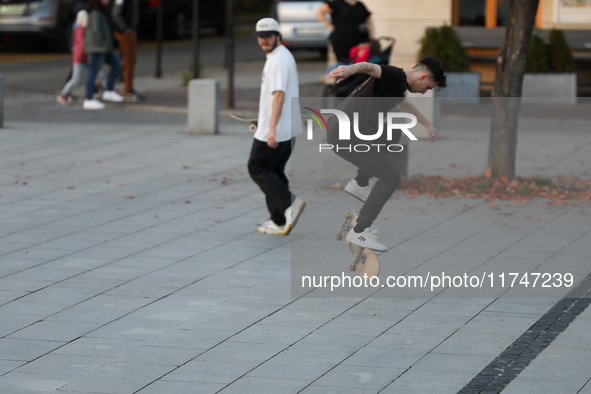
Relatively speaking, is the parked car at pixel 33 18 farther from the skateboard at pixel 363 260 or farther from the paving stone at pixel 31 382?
the paving stone at pixel 31 382

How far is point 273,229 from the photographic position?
7.75 metres

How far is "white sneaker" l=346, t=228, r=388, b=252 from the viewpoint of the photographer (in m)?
6.05

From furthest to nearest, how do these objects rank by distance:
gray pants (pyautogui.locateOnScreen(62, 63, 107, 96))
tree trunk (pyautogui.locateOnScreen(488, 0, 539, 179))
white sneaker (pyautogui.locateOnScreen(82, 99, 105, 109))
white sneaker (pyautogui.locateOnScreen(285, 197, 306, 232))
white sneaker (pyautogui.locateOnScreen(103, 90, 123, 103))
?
1. white sneaker (pyautogui.locateOnScreen(103, 90, 123, 103))
2. white sneaker (pyautogui.locateOnScreen(82, 99, 105, 109))
3. gray pants (pyautogui.locateOnScreen(62, 63, 107, 96))
4. tree trunk (pyautogui.locateOnScreen(488, 0, 539, 179))
5. white sneaker (pyautogui.locateOnScreen(285, 197, 306, 232))

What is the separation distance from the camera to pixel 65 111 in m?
15.7

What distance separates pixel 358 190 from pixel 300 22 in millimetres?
16346

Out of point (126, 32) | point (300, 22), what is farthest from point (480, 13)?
point (126, 32)

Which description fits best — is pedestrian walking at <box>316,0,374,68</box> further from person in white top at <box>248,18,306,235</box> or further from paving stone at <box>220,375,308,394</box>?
paving stone at <box>220,375,308,394</box>

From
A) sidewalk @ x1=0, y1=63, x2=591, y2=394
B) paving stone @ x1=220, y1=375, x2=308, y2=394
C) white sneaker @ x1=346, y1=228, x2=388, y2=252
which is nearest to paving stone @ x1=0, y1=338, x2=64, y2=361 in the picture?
sidewalk @ x1=0, y1=63, x2=591, y2=394

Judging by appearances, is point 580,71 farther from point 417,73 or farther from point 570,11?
point 417,73

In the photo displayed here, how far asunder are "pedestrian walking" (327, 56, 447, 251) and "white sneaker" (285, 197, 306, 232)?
142cm

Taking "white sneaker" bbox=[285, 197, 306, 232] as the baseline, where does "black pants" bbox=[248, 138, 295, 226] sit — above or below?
above

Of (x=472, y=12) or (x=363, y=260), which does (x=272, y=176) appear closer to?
(x=363, y=260)

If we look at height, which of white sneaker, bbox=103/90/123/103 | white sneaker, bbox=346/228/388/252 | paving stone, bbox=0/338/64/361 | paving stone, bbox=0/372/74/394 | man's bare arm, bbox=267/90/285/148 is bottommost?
paving stone, bbox=0/338/64/361

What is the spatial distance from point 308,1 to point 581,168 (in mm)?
13210
